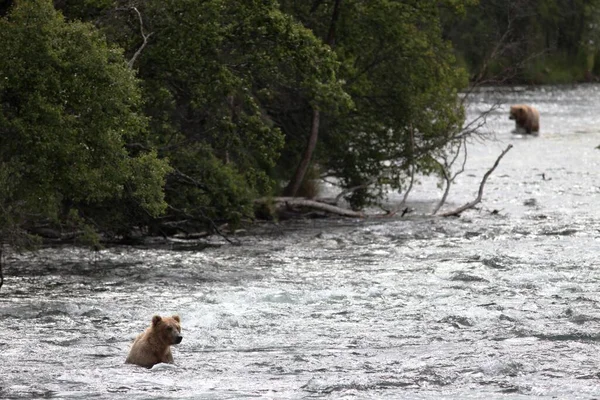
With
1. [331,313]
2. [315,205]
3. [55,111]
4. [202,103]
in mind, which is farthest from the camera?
[315,205]

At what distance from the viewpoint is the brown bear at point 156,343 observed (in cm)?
1234

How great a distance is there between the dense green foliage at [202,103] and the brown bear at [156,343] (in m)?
4.68

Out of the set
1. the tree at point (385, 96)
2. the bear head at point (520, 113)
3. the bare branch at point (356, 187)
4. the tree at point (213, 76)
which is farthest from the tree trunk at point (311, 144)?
the bear head at point (520, 113)

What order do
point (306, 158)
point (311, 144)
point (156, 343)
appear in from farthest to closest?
1. point (306, 158)
2. point (311, 144)
3. point (156, 343)

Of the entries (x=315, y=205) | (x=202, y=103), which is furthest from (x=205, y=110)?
(x=315, y=205)

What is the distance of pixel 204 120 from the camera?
23.8 m

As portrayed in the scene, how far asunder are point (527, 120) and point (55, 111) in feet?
120

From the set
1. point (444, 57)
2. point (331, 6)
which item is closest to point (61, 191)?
point (331, 6)

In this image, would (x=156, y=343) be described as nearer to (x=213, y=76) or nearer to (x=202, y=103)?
(x=213, y=76)

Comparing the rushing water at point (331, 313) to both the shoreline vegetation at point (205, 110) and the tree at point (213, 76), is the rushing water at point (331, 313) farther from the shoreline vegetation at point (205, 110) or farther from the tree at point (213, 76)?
the tree at point (213, 76)

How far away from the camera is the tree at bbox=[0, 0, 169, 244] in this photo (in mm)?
16250

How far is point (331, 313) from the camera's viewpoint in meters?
15.5

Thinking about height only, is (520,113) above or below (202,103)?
below

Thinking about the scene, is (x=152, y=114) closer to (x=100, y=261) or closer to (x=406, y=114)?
(x=100, y=261)
